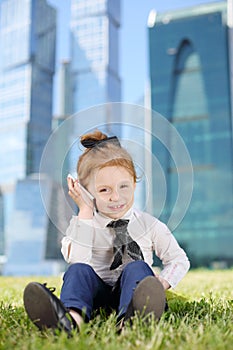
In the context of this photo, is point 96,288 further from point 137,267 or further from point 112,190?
point 112,190

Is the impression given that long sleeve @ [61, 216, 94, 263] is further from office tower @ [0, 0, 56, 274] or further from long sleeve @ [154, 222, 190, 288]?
office tower @ [0, 0, 56, 274]

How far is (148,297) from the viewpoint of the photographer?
43.5 inches

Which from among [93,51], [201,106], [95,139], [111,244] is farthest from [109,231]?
[93,51]

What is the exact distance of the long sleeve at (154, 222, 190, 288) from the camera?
136cm

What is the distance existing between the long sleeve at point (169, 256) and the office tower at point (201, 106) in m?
17.9

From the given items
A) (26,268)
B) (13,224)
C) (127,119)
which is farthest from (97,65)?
(127,119)

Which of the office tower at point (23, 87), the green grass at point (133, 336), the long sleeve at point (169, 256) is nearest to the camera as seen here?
the green grass at point (133, 336)

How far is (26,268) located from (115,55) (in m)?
25.5

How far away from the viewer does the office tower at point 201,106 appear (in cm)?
1927

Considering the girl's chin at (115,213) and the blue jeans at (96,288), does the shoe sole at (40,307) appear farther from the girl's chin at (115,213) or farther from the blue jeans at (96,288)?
the girl's chin at (115,213)

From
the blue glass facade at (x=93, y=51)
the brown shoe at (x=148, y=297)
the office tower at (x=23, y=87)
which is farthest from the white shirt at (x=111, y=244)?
the blue glass facade at (x=93, y=51)

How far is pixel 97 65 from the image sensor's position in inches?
1614

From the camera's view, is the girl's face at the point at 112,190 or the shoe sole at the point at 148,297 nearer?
the shoe sole at the point at 148,297

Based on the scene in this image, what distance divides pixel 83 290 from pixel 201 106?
19.4 metres
